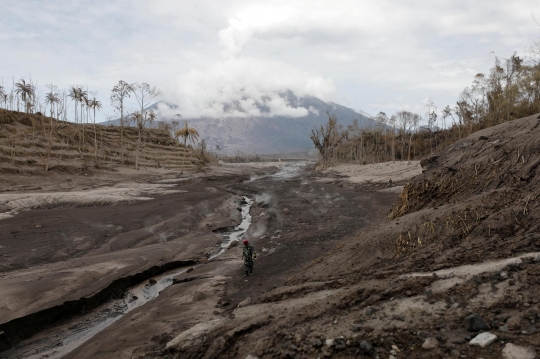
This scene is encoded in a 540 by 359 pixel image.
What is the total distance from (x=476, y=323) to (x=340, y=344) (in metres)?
1.70

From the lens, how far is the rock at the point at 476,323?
14.2 feet

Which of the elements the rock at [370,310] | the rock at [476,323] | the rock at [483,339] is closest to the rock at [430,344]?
the rock at [483,339]

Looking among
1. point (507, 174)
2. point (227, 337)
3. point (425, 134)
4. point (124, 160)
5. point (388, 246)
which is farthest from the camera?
point (425, 134)

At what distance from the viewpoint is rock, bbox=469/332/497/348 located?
402 centimetres

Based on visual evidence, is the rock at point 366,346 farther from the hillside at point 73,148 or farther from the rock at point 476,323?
the hillside at point 73,148

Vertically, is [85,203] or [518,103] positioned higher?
[518,103]

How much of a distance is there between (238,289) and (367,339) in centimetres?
609

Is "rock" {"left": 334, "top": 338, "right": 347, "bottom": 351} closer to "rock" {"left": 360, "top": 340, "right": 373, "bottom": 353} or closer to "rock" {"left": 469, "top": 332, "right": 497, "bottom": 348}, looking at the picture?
"rock" {"left": 360, "top": 340, "right": 373, "bottom": 353}

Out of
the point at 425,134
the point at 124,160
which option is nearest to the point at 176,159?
the point at 124,160

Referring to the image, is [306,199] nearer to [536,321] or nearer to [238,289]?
[238,289]

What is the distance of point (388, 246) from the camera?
332 inches

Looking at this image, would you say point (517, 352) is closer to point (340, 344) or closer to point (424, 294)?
point (424, 294)

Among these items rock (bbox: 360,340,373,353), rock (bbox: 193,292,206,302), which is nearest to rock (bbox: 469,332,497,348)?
rock (bbox: 360,340,373,353)

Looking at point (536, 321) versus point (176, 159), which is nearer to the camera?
point (536, 321)
